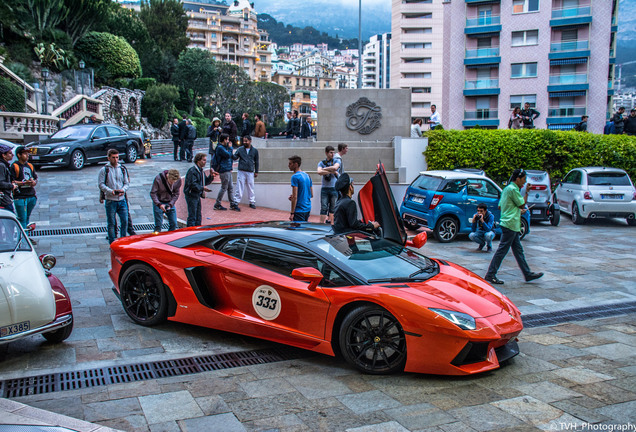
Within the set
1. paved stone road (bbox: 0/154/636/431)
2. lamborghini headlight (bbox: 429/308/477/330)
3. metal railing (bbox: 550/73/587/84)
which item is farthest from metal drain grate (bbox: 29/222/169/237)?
metal railing (bbox: 550/73/587/84)

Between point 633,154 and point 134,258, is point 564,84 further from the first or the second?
point 134,258

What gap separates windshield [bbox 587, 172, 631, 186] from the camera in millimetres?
16312

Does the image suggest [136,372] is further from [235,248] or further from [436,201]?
[436,201]

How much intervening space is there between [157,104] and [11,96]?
18499 millimetres

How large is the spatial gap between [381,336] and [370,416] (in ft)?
2.98

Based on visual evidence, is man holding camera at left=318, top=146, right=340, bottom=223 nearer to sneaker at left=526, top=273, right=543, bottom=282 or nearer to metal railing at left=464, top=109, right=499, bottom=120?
sneaker at left=526, top=273, right=543, bottom=282

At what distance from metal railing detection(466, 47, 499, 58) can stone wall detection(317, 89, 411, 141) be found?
99.2 feet

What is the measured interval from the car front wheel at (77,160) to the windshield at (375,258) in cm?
1498

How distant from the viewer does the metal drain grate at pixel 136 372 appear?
188 inches

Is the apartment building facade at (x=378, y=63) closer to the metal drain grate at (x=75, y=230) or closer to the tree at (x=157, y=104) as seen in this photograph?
the tree at (x=157, y=104)

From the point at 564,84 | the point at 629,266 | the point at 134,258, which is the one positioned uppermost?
the point at 564,84

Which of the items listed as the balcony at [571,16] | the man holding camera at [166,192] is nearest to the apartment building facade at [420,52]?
the balcony at [571,16]

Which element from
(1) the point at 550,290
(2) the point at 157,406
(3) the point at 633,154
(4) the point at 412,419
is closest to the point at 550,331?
(1) the point at 550,290

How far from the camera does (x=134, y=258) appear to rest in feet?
21.0
